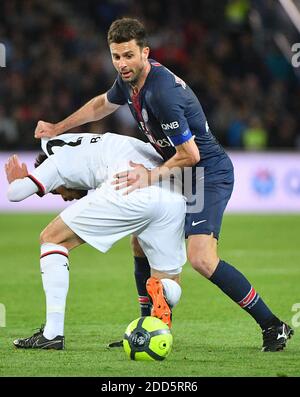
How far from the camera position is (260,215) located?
56.1 feet

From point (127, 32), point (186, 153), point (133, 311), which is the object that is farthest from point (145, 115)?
point (133, 311)

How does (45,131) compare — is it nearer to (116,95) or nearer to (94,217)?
(116,95)

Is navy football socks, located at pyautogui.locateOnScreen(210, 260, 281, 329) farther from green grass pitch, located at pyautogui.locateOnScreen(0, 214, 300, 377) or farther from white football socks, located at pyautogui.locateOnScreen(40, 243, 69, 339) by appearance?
white football socks, located at pyautogui.locateOnScreen(40, 243, 69, 339)

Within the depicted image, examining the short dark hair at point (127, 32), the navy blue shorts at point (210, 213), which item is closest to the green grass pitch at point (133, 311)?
the navy blue shorts at point (210, 213)

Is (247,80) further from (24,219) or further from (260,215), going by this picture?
(24,219)

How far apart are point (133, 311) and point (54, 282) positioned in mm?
1979

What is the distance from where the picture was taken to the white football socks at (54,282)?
6762 millimetres

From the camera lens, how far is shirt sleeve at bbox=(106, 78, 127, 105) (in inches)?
296

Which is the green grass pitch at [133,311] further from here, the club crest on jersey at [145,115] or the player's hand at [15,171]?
the club crest on jersey at [145,115]

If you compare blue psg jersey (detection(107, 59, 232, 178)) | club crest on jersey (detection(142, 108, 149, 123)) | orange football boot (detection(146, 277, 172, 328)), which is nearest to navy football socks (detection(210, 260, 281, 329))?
orange football boot (detection(146, 277, 172, 328))

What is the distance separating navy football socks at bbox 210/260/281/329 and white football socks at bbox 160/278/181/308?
0.92ft

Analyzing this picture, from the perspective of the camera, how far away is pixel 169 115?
6695mm

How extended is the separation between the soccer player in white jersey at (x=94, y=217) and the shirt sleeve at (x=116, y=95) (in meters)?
0.67

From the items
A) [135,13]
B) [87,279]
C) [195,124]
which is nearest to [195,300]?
[87,279]
